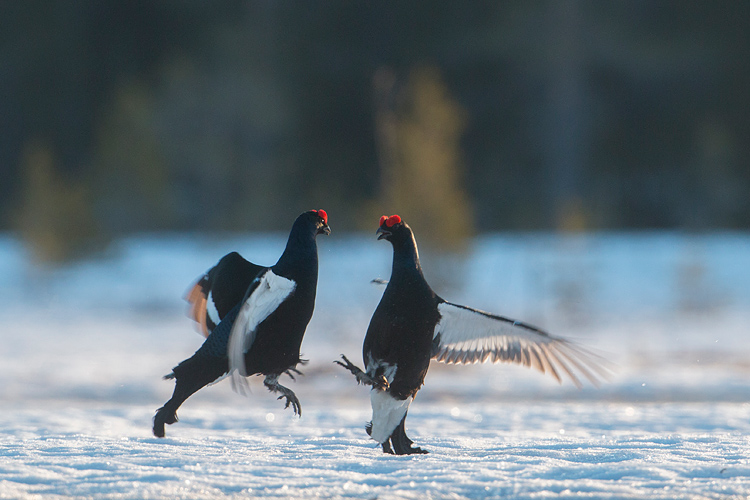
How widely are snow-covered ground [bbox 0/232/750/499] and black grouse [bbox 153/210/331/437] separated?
0.32m

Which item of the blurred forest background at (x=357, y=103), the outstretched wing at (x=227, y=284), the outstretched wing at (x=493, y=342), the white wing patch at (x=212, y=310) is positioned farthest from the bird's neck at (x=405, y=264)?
Answer: the blurred forest background at (x=357, y=103)

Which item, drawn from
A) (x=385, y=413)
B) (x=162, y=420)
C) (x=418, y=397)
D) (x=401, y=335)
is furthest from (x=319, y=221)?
(x=418, y=397)

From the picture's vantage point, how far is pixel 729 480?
313 centimetres

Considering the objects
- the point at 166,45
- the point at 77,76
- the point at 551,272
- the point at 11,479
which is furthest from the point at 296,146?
the point at 11,479

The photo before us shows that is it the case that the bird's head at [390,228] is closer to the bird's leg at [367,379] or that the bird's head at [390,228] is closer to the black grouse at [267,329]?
the black grouse at [267,329]

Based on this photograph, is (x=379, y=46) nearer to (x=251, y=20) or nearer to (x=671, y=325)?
(x=251, y=20)

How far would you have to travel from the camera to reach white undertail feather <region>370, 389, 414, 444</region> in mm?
3586

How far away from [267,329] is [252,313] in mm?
120

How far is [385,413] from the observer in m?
3.60

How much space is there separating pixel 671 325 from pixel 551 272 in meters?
2.17

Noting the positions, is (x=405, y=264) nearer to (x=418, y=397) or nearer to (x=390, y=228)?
(x=390, y=228)

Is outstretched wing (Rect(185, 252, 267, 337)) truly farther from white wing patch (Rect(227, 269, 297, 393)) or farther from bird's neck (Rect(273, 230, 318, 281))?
white wing patch (Rect(227, 269, 297, 393))

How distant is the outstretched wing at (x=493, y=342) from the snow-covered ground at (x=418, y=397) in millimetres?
381

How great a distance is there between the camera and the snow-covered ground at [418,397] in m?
3.13
